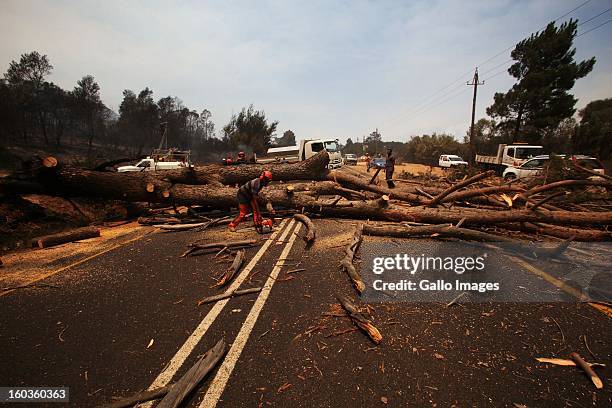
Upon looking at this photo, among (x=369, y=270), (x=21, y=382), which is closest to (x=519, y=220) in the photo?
(x=369, y=270)

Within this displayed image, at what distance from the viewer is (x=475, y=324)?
3.06 meters

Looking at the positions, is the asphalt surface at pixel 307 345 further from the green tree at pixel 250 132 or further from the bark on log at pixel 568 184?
the green tree at pixel 250 132

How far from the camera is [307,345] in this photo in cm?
278

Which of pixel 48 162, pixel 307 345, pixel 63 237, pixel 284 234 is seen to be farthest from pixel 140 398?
pixel 48 162

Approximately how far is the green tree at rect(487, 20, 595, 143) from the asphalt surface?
34558 mm

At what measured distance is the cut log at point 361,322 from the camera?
282 centimetres

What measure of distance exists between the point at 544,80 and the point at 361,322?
126ft

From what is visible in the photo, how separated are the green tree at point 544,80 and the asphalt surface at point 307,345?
113 ft

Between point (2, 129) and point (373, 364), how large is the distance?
4989 centimetres

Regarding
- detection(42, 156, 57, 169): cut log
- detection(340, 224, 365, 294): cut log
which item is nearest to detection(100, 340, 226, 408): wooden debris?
detection(340, 224, 365, 294): cut log

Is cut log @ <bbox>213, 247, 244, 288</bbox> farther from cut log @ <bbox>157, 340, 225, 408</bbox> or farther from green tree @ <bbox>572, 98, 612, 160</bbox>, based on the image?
green tree @ <bbox>572, 98, 612, 160</bbox>

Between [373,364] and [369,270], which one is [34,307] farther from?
[369,270]

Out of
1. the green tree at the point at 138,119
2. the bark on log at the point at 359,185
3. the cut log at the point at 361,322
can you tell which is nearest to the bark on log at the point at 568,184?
the bark on log at the point at 359,185

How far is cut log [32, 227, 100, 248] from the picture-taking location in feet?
20.5
